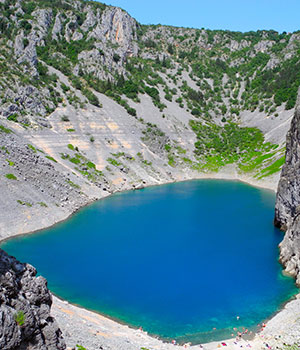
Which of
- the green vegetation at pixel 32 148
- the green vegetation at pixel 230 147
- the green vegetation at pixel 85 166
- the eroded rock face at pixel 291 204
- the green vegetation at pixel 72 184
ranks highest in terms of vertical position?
the green vegetation at pixel 230 147

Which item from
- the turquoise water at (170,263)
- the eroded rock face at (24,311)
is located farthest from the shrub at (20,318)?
the turquoise water at (170,263)

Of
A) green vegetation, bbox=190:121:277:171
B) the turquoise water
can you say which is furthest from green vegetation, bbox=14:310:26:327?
green vegetation, bbox=190:121:277:171

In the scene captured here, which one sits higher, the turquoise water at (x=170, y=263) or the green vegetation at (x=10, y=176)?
the green vegetation at (x=10, y=176)

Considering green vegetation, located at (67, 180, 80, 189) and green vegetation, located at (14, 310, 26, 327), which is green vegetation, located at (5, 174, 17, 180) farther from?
green vegetation, located at (14, 310, 26, 327)

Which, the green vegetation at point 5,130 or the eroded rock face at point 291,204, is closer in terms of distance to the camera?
the eroded rock face at point 291,204

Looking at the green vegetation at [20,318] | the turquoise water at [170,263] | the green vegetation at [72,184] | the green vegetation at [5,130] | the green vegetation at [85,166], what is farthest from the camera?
the green vegetation at [85,166]

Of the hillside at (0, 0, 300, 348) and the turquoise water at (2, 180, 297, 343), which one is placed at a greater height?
the hillside at (0, 0, 300, 348)

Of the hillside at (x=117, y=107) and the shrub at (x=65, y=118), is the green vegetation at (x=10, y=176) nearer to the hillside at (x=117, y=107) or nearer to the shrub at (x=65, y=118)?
the hillside at (x=117, y=107)

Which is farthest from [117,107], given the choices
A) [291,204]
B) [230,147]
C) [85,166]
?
[291,204]
